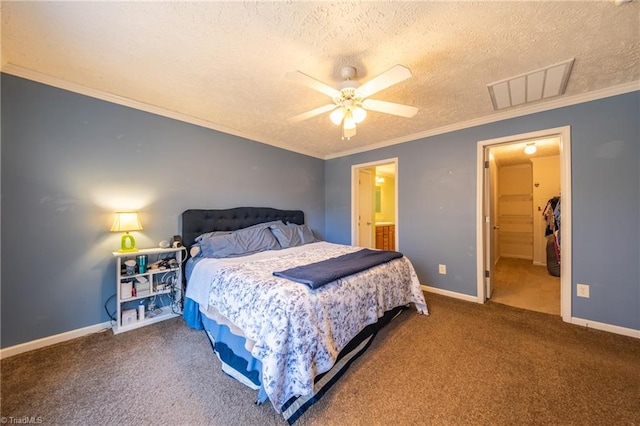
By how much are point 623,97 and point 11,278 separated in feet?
18.8

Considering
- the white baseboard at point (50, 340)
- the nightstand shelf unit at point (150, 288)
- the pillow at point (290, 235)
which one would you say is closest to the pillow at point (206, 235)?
the nightstand shelf unit at point (150, 288)

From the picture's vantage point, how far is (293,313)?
1464 millimetres

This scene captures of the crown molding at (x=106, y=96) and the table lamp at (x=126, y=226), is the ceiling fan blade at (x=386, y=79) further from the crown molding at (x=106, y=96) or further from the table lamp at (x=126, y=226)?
the table lamp at (x=126, y=226)

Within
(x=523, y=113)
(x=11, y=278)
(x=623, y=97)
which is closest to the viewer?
(x=11, y=278)

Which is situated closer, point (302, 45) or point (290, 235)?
point (302, 45)

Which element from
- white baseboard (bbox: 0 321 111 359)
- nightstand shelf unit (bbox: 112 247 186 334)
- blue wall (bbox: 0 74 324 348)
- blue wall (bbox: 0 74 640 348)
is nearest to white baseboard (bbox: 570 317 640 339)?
blue wall (bbox: 0 74 640 348)

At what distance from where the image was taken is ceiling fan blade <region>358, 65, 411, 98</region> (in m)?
1.52

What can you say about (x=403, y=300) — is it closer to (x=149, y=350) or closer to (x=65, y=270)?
(x=149, y=350)

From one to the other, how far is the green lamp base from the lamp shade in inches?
6.4

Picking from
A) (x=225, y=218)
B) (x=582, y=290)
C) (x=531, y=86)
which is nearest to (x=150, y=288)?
(x=225, y=218)

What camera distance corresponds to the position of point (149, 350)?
2.04 metres

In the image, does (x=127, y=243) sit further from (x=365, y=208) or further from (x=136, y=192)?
(x=365, y=208)

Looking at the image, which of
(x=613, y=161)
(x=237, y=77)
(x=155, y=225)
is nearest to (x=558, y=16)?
(x=613, y=161)

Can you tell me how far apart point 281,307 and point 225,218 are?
2.12m
